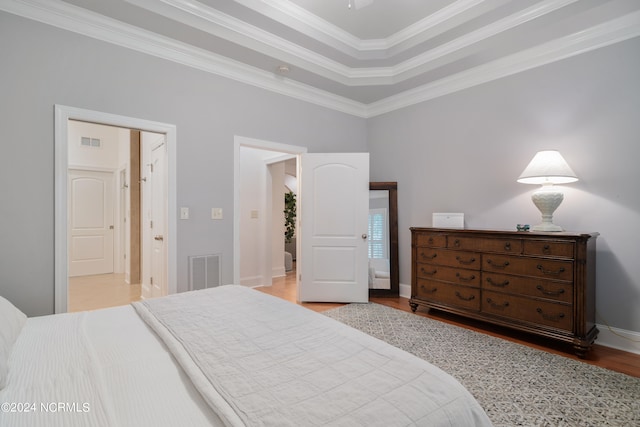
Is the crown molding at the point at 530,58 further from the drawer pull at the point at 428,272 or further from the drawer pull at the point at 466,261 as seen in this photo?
the drawer pull at the point at 428,272

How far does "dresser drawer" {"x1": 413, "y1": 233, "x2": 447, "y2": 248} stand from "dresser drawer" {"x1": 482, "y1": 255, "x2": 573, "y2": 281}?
453 millimetres

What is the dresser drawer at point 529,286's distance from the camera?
2.50 metres

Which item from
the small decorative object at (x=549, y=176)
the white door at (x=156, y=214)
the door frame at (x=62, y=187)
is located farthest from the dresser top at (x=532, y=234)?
the door frame at (x=62, y=187)

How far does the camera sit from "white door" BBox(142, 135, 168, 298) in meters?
3.35

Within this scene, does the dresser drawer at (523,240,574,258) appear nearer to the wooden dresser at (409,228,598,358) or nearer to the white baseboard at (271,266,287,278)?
the wooden dresser at (409,228,598,358)

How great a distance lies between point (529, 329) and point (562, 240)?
83cm

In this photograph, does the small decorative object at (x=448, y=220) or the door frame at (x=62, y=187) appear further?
the small decorative object at (x=448, y=220)

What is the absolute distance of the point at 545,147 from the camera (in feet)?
9.91

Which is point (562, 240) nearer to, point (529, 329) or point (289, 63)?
point (529, 329)

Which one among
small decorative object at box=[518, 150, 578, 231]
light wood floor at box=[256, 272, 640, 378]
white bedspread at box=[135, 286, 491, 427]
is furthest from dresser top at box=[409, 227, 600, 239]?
white bedspread at box=[135, 286, 491, 427]

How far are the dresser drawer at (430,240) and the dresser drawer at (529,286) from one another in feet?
1.71

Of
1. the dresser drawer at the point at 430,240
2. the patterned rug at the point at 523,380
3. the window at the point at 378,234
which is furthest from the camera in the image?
the window at the point at 378,234

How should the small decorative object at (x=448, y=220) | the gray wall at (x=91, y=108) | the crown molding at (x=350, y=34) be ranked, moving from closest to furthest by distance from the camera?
the gray wall at (x=91, y=108) < the crown molding at (x=350, y=34) < the small decorative object at (x=448, y=220)

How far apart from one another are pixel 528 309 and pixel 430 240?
1110mm
